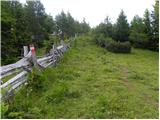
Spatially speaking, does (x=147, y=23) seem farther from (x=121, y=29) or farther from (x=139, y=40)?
(x=121, y=29)

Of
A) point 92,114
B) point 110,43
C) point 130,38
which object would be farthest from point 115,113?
point 130,38

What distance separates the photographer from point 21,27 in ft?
119

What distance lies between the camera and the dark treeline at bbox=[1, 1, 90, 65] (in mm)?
29766

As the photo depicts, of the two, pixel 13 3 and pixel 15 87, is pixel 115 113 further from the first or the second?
pixel 13 3

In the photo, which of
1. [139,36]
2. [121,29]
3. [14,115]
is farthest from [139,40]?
[14,115]

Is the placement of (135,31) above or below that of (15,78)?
below

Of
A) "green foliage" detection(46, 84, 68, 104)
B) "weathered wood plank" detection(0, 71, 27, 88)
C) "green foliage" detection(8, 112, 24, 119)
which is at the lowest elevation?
"green foliage" detection(46, 84, 68, 104)

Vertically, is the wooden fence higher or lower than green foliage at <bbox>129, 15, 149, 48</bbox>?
higher

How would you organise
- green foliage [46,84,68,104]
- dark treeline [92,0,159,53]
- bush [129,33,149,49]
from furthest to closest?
bush [129,33,149,49] → dark treeline [92,0,159,53] → green foliage [46,84,68,104]

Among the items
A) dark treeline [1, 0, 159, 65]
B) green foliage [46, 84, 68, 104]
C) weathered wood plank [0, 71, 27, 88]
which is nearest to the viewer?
weathered wood plank [0, 71, 27, 88]

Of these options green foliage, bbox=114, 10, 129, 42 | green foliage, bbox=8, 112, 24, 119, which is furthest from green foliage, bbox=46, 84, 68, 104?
green foliage, bbox=114, 10, 129, 42

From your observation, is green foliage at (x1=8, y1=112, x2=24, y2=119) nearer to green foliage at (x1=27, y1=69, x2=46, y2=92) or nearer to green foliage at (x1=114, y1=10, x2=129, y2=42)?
green foliage at (x1=27, y1=69, x2=46, y2=92)

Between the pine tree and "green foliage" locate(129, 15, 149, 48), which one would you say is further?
the pine tree

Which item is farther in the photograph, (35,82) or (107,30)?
(107,30)
